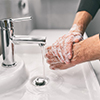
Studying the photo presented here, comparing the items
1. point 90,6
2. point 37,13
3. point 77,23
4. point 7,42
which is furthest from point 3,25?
point 37,13

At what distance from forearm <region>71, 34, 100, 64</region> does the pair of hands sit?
2 centimetres

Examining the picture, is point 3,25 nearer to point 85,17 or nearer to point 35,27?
point 85,17

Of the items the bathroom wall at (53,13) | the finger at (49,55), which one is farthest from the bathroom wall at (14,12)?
the finger at (49,55)

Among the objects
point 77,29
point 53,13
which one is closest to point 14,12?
point 77,29

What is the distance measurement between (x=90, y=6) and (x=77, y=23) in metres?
0.16

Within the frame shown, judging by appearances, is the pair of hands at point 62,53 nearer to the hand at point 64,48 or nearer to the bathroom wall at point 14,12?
the hand at point 64,48

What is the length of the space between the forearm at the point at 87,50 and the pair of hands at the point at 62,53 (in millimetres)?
23

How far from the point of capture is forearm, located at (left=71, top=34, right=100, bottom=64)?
57 centimetres

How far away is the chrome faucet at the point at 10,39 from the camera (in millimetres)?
542

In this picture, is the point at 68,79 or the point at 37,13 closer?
the point at 68,79

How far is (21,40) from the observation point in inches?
21.9

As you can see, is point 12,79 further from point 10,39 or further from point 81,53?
point 81,53

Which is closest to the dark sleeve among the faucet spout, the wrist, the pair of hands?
the wrist

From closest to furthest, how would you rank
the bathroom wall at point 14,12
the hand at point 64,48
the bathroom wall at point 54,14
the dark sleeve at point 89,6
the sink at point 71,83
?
the sink at point 71,83 < the hand at point 64,48 < the bathroom wall at point 14,12 < the dark sleeve at point 89,6 < the bathroom wall at point 54,14
